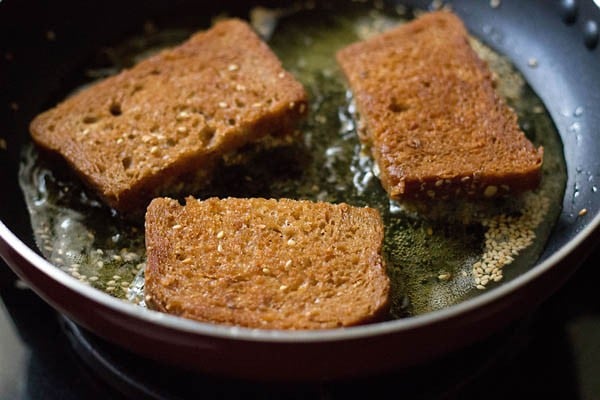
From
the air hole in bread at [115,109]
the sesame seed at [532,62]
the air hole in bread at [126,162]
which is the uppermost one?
the sesame seed at [532,62]

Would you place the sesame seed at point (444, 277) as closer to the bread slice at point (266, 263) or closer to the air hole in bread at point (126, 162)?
the bread slice at point (266, 263)

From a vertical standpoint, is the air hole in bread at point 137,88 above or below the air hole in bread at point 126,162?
above

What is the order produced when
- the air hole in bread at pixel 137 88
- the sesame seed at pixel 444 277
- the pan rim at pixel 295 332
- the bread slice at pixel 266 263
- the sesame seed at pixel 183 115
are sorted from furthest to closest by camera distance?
the air hole in bread at pixel 137 88 < the sesame seed at pixel 183 115 < the sesame seed at pixel 444 277 < the bread slice at pixel 266 263 < the pan rim at pixel 295 332

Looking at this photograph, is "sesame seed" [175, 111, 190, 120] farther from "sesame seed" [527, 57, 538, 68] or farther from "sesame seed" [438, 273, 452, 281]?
"sesame seed" [527, 57, 538, 68]

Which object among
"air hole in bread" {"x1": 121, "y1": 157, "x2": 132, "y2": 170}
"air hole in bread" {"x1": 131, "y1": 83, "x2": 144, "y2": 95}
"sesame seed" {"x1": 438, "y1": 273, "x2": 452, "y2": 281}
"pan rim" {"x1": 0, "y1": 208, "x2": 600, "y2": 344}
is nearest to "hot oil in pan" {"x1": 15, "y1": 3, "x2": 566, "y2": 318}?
"sesame seed" {"x1": 438, "y1": 273, "x2": 452, "y2": 281}

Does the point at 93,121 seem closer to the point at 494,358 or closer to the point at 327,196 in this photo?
the point at 327,196

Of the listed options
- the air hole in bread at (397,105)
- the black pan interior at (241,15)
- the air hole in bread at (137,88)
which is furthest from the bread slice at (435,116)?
the air hole in bread at (137,88)

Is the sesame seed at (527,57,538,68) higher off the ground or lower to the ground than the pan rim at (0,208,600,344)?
higher

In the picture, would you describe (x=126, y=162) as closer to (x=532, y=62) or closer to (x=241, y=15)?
(x=241, y=15)

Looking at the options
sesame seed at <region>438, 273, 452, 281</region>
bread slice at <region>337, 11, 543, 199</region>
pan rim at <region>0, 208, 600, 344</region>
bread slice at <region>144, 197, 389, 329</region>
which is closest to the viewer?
pan rim at <region>0, 208, 600, 344</region>
